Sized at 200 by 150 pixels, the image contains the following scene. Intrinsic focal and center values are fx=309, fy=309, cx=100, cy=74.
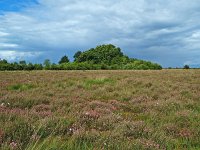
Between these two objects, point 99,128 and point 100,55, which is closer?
point 99,128

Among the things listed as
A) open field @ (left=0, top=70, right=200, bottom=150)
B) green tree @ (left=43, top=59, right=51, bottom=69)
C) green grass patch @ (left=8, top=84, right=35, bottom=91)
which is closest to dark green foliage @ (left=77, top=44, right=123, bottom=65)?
green tree @ (left=43, top=59, right=51, bottom=69)

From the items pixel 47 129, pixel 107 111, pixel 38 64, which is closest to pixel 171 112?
pixel 107 111

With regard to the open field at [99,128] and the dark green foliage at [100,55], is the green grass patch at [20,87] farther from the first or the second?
the dark green foliage at [100,55]

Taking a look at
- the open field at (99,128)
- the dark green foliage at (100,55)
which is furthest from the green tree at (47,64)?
the open field at (99,128)

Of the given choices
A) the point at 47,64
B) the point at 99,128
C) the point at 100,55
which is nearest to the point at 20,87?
the point at 99,128

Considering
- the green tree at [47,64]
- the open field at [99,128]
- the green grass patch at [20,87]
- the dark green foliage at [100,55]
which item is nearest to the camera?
the open field at [99,128]

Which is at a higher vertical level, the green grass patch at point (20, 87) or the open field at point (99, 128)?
the green grass patch at point (20, 87)

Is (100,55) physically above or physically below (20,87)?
above

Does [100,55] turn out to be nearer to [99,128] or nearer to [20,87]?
[20,87]

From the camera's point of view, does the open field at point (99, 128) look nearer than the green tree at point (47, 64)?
Yes

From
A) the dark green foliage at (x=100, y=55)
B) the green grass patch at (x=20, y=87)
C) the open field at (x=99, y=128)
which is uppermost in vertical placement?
the dark green foliage at (x=100, y=55)

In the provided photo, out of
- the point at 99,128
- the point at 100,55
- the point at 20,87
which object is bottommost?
the point at 99,128

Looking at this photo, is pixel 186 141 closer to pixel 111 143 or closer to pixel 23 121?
pixel 111 143

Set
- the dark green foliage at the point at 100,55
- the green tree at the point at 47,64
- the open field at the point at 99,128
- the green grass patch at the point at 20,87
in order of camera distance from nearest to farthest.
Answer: the open field at the point at 99,128 → the green grass patch at the point at 20,87 → the green tree at the point at 47,64 → the dark green foliage at the point at 100,55
